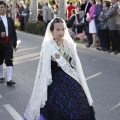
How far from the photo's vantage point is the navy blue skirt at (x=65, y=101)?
Result: 3.67 meters

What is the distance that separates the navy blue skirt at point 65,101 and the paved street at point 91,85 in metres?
1.20

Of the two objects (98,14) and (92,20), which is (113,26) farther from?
(92,20)

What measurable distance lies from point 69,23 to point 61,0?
231 centimetres

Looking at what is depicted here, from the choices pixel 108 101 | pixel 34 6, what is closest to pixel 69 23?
pixel 34 6

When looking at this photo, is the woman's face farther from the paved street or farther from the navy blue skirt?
the paved street

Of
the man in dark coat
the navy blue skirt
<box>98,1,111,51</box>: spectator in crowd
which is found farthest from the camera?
<box>98,1,111,51</box>: spectator in crowd

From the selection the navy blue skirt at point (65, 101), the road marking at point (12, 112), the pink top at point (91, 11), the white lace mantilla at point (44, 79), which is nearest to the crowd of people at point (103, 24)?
the pink top at point (91, 11)

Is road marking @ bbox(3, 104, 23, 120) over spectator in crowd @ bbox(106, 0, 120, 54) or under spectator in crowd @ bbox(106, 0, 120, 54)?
under

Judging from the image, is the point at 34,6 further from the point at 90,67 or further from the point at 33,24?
the point at 90,67

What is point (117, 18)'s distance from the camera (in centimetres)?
980

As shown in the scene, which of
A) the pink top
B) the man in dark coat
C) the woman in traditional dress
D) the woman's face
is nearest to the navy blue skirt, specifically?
the woman in traditional dress

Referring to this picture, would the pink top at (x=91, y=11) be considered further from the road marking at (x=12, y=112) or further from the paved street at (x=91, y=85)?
the road marking at (x=12, y=112)

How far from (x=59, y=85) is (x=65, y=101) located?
221mm

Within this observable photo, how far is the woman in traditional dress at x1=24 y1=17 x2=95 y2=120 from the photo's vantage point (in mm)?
3697
